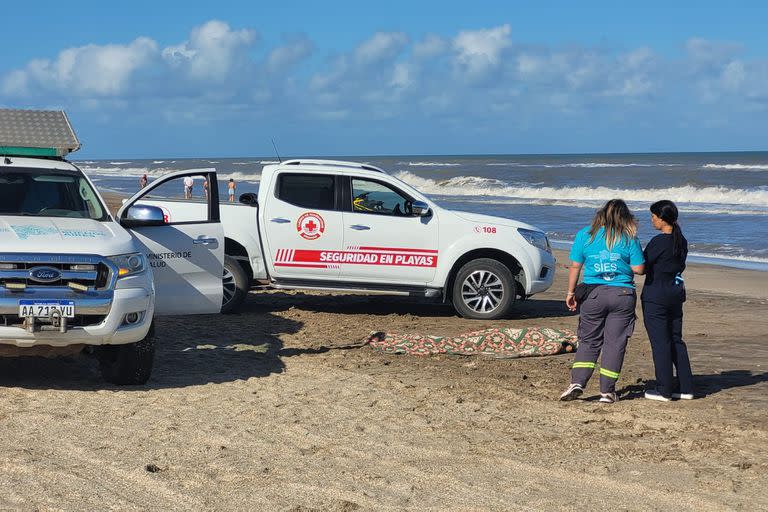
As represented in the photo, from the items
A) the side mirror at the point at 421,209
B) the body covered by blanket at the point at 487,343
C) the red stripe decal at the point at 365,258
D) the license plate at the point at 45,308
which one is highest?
the side mirror at the point at 421,209

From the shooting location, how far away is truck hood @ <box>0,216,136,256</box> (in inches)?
272

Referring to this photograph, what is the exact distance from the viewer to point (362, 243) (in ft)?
38.1

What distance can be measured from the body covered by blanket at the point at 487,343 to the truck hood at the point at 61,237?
3.20 meters

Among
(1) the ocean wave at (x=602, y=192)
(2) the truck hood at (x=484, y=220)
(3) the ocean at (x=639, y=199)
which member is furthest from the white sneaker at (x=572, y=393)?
(1) the ocean wave at (x=602, y=192)

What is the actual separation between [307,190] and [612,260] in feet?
17.1

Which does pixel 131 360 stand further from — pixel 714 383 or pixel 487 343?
pixel 714 383

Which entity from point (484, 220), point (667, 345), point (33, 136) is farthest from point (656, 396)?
point (33, 136)

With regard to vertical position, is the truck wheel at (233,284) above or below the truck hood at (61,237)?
below

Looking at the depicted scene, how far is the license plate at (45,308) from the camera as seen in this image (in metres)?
6.78

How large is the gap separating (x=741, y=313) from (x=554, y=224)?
16.8m

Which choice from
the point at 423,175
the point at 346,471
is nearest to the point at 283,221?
the point at 346,471

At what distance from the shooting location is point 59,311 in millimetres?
6867

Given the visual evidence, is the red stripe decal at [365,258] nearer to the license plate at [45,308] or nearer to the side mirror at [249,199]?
the side mirror at [249,199]

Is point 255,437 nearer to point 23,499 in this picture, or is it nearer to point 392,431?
point 392,431
